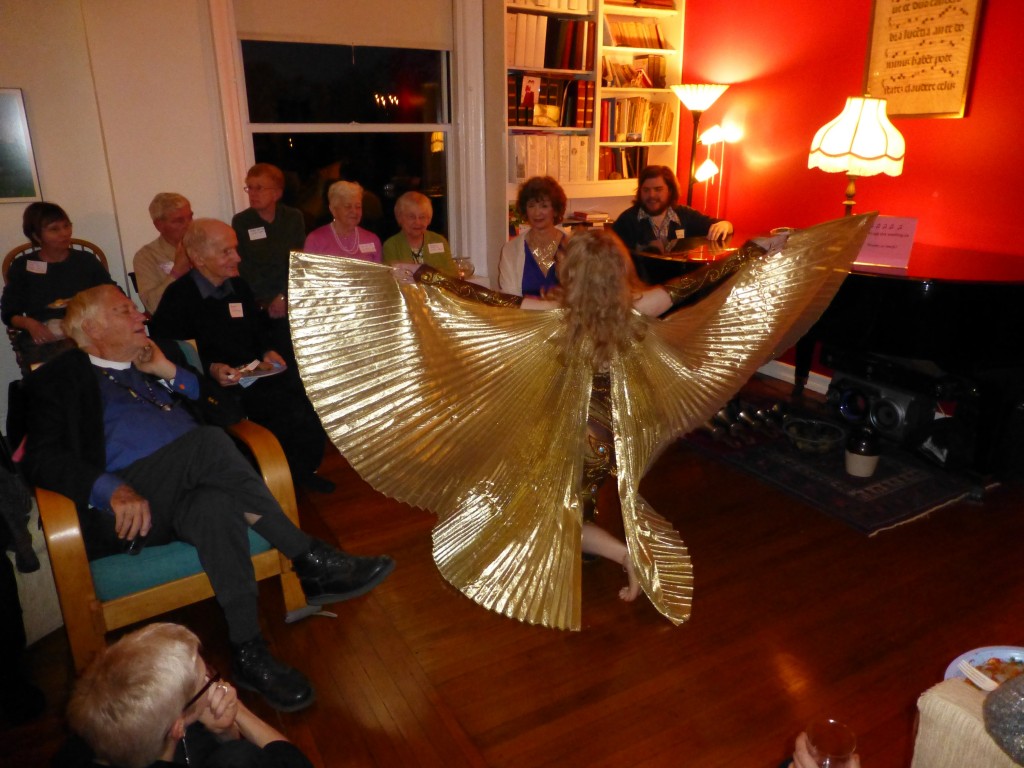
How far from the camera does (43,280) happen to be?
3.39 metres

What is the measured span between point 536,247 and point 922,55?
87.9 inches

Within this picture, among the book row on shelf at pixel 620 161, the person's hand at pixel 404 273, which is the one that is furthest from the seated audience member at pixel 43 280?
the book row on shelf at pixel 620 161

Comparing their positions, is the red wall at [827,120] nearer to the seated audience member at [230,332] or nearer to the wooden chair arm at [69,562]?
the seated audience member at [230,332]

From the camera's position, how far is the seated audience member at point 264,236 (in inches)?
142

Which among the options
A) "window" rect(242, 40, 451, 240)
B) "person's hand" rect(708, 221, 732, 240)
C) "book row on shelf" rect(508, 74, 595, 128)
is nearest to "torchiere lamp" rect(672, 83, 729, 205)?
"book row on shelf" rect(508, 74, 595, 128)

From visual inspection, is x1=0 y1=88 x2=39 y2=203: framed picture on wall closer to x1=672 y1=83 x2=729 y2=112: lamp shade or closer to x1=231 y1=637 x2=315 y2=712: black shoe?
x1=231 y1=637 x2=315 y2=712: black shoe

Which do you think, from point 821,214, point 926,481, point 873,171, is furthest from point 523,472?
point 821,214

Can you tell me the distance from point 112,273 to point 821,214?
13.6 feet

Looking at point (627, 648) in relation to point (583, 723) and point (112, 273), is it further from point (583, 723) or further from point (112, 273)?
point (112, 273)

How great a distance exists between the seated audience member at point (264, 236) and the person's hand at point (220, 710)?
8.26ft

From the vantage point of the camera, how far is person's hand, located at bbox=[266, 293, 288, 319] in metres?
3.39

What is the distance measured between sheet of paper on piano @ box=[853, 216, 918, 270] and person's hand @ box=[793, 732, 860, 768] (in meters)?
2.50

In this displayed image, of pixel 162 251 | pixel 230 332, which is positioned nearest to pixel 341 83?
pixel 162 251

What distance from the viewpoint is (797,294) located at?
2.29 meters
